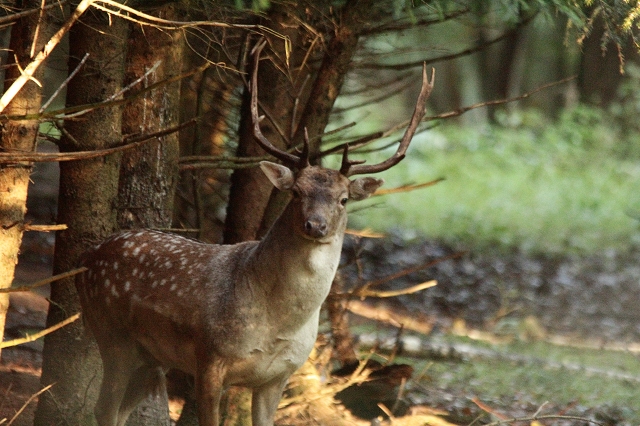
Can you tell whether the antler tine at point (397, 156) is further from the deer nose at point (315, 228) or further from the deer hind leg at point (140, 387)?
the deer hind leg at point (140, 387)

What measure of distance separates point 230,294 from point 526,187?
15.3 metres

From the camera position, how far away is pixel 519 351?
33.8ft

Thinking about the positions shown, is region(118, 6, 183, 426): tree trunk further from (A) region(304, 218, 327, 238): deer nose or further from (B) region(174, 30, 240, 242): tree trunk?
(A) region(304, 218, 327, 238): deer nose

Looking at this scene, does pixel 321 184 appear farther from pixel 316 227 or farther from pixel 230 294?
pixel 230 294

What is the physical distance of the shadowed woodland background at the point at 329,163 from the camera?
18.1 ft

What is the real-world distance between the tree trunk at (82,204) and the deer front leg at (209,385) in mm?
1118

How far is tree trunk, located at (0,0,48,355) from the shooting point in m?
4.55

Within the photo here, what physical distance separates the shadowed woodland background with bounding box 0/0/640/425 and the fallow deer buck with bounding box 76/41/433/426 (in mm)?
411

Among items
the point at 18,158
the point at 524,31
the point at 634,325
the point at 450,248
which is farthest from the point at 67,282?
the point at 524,31

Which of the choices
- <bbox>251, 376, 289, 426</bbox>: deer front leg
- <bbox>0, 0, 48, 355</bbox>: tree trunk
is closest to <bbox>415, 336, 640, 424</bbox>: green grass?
<bbox>251, 376, 289, 426</bbox>: deer front leg

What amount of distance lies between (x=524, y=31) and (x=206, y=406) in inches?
921

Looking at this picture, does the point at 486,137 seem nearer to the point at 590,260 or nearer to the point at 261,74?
the point at 590,260

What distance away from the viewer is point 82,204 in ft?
18.5

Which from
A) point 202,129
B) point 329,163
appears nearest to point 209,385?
point 202,129
